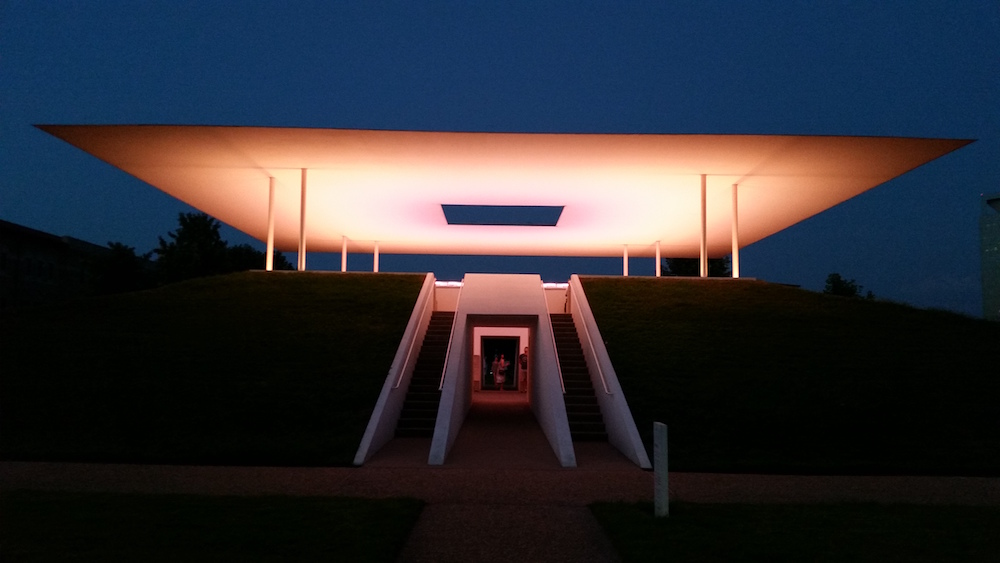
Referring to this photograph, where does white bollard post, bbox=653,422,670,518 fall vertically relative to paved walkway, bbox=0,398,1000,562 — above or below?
above

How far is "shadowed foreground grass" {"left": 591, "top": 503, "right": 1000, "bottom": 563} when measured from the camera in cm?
499

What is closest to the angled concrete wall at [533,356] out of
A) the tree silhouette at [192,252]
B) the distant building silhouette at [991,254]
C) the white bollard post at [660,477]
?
the white bollard post at [660,477]

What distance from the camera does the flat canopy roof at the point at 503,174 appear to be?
15094 mm

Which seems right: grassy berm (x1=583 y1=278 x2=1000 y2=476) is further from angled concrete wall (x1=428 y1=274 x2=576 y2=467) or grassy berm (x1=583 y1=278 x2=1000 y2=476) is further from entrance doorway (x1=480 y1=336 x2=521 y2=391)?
entrance doorway (x1=480 y1=336 x2=521 y2=391)

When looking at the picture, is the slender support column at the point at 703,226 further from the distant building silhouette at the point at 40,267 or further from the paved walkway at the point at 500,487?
the distant building silhouette at the point at 40,267

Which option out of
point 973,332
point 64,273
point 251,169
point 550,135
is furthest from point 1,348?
point 64,273

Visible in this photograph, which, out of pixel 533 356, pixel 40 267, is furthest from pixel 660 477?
pixel 40 267

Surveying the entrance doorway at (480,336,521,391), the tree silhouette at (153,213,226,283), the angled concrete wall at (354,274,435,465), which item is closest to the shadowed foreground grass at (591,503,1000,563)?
the angled concrete wall at (354,274,435,465)

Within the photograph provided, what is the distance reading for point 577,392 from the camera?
13.1 metres

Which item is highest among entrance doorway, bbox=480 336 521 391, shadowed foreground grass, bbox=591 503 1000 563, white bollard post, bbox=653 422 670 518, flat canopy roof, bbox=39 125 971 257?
flat canopy roof, bbox=39 125 971 257

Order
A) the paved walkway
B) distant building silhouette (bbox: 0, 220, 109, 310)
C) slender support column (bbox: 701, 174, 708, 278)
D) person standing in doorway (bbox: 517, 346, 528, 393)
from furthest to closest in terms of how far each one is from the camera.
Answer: distant building silhouette (bbox: 0, 220, 109, 310), person standing in doorway (bbox: 517, 346, 528, 393), slender support column (bbox: 701, 174, 708, 278), the paved walkway

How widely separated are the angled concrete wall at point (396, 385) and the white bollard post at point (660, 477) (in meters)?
4.34

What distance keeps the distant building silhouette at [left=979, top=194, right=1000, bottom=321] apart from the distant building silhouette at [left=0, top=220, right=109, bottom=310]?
4697cm

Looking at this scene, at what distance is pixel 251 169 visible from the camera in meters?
18.1
